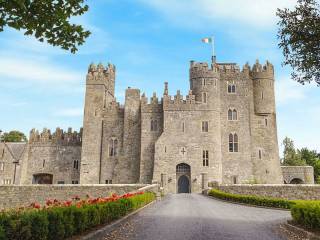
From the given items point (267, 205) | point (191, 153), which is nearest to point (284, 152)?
point (191, 153)

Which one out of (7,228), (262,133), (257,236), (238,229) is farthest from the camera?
(262,133)

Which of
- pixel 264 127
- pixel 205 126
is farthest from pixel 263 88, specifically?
pixel 205 126

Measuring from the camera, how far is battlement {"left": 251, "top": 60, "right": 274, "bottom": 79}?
50.1 metres

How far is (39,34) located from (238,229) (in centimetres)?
1106

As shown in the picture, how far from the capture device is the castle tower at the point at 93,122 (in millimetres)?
48938

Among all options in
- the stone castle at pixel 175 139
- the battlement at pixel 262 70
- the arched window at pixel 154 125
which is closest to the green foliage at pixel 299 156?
the stone castle at pixel 175 139

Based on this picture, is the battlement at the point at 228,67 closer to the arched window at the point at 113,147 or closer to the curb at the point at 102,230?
the arched window at the point at 113,147

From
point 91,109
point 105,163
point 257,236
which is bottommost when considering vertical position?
point 257,236

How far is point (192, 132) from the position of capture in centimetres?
4656

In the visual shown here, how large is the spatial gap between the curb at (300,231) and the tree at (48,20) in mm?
11018

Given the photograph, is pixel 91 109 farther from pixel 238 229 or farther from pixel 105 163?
pixel 238 229

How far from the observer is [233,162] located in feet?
153

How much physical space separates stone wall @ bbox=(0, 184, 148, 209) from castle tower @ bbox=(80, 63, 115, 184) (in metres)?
9.21

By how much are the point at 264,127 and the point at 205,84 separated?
9.98 metres
